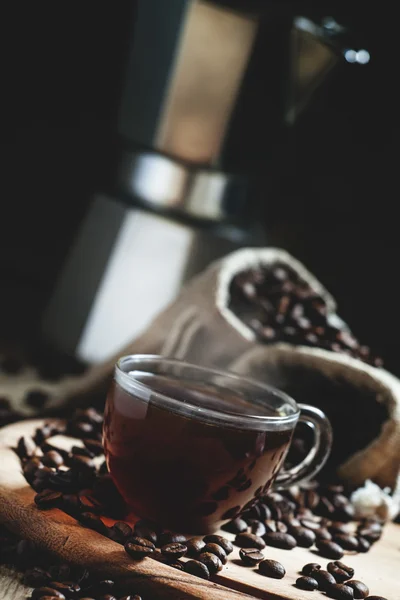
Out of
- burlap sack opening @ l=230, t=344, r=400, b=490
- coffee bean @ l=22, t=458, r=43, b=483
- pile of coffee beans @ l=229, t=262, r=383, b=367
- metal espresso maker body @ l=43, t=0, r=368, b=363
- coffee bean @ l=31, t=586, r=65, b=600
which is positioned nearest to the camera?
coffee bean @ l=31, t=586, r=65, b=600

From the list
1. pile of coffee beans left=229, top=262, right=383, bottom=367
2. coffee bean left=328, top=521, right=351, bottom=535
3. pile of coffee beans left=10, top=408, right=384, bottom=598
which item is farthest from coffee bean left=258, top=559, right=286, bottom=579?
pile of coffee beans left=229, top=262, right=383, bottom=367

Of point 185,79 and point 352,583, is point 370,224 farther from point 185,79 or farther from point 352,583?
point 352,583

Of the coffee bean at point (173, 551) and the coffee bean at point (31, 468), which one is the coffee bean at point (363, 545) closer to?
the coffee bean at point (173, 551)

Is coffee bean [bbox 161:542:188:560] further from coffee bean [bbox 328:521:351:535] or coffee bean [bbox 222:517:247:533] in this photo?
coffee bean [bbox 328:521:351:535]

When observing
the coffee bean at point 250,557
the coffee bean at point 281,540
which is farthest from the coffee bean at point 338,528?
the coffee bean at point 250,557

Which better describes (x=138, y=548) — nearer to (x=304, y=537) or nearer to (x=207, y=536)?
(x=207, y=536)

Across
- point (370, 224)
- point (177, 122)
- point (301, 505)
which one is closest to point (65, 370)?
point (177, 122)
